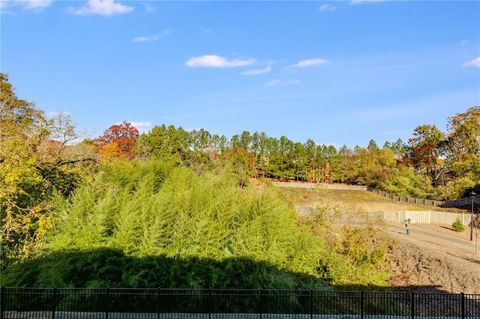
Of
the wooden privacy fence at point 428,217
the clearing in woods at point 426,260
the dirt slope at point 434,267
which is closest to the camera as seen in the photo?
the dirt slope at point 434,267

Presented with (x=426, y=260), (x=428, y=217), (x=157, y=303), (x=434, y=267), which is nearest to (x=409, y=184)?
(x=428, y=217)

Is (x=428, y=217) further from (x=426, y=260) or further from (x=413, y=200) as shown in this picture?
(x=426, y=260)

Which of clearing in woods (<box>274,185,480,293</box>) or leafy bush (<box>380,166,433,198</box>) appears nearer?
clearing in woods (<box>274,185,480,293</box>)

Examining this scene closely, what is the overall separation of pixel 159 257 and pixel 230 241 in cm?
265

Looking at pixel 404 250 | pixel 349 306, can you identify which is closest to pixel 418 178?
pixel 404 250

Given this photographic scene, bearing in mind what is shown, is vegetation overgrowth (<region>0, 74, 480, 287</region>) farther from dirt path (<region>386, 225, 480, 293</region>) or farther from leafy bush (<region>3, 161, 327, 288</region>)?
dirt path (<region>386, 225, 480, 293</region>)

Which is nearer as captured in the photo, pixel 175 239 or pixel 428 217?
pixel 175 239

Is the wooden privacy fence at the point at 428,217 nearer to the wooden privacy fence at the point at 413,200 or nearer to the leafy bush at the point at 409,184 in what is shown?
the wooden privacy fence at the point at 413,200

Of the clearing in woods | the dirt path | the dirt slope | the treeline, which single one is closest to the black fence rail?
the clearing in woods

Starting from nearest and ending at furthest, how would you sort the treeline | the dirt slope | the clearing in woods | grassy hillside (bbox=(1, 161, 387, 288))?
grassy hillside (bbox=(1, 161, 387, 288)) < the dirt slope < the clearing in woods < the treeline

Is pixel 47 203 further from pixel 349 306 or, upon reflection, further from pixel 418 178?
pixel 418 178

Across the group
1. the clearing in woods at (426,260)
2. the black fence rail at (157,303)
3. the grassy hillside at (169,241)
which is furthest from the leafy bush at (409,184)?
the black fence rail at (157,303)

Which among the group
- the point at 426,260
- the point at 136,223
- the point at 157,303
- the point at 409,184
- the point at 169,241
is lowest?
the point at 426,260

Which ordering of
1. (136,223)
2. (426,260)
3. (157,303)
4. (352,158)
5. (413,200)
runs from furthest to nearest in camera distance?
(352,158) < (413,200) < (426,260) < (136,223) < (157,303)
